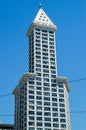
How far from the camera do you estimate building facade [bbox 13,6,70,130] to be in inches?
5217

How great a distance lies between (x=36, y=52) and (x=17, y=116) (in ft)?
110

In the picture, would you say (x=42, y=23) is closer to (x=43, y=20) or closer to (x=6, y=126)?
(x=43, y=20)

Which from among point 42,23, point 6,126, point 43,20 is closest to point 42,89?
point 42,23

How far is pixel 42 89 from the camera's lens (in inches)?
5463

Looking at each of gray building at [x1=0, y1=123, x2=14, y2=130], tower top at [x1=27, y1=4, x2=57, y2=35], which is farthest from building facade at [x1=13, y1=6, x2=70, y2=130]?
gray building at [x1=0, y1=123, x2=14, y2=130]

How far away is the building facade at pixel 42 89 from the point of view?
435 ft

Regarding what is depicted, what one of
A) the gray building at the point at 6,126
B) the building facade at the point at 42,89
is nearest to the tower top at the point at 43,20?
the building facade at the point at 42,89

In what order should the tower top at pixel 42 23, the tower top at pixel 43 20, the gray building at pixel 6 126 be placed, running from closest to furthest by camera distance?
1. the tower top at pixel 42 23
2. the tower top at pixel 43 20
3. the gray building at pixel 6 126

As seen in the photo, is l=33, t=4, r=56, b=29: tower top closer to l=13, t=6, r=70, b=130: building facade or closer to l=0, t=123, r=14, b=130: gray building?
l=13, t=6, r=70, b=130: building facade

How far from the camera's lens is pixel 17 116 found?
15025cm

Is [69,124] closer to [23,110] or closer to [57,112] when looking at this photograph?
[57,112]

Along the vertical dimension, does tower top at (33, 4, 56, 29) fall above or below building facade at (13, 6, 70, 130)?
above

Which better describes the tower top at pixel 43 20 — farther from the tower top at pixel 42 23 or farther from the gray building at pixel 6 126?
the gray building at pixel 6 126

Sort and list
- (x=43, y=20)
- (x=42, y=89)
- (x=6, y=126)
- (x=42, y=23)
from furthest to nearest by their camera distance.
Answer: (x=6, y=126) → (x=43, y=20) → (x=42, y=23) → (x=42, y=89)
